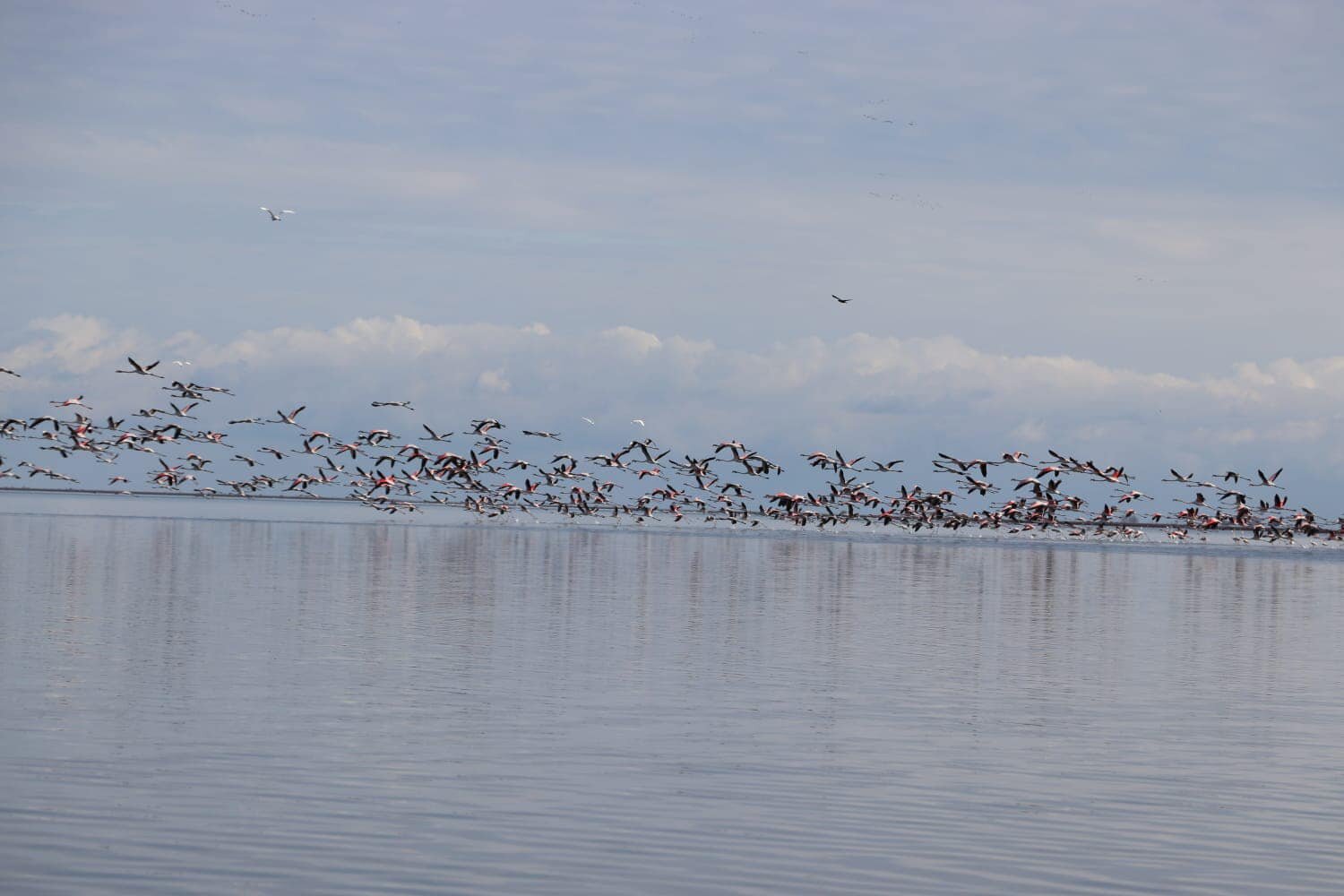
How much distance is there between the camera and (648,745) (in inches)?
886

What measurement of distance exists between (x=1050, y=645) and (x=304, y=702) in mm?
20044

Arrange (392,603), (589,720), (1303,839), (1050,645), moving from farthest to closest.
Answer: (392,603) → (1050,645) → (589,720) → (1303,839)

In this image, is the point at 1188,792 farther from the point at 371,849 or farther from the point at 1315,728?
the point at 371,849

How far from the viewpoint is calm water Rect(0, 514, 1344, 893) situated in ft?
52.3

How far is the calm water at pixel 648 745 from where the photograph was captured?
15945mm

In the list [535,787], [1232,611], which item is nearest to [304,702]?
[535,787]

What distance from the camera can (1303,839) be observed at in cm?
1756

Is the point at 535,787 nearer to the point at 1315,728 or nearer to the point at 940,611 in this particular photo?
the point at 1315,728

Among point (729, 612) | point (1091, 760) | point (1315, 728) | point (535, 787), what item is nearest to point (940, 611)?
point (729, 612)

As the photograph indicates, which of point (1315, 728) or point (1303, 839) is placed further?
point (1315, 728)

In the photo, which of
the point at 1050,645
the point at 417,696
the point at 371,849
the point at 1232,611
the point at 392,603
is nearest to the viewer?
the point at 371,849

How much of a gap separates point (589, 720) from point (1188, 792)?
8.76 meters

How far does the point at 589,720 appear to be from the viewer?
2455 centimetres

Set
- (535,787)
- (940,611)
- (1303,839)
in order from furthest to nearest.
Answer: (940,611), (535,787), (1303,839)
